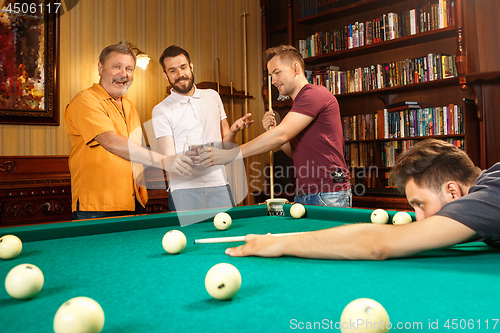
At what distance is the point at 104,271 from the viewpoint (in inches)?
42.8

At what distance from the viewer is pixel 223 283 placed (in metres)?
0.81

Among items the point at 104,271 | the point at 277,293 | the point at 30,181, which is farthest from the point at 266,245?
the point at 30,181

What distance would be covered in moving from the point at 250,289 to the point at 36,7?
3798 millimetres

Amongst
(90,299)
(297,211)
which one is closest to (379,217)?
(297,211)

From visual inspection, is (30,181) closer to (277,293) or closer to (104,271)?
(104,271)

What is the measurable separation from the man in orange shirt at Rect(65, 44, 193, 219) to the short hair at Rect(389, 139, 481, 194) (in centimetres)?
152

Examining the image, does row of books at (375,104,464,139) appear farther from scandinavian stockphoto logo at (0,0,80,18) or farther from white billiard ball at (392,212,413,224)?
scandinavian stockphoto logo at (0,0,80,18)

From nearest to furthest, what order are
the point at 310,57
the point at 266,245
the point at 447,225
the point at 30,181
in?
the point at 447,225
the point at 266,245
the point at 30,181
the point at 310,57

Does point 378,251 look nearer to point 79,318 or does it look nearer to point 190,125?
point 79,318

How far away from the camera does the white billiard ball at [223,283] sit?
81 cm

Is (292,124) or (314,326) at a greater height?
(292,124)

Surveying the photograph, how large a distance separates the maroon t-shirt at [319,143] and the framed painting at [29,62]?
2.52 metres

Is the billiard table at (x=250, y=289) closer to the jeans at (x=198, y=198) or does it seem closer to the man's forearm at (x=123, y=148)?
the man's forearm at (x=123, y=148)

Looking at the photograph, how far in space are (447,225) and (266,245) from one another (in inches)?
20.0
